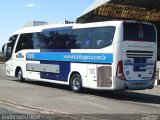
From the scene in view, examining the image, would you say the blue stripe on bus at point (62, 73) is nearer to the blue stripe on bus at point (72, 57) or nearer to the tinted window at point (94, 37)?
the blue stripe on bus at point (72, 57)

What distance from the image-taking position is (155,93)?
840 inches

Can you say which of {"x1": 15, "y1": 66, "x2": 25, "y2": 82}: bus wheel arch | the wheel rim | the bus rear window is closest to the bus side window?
{"x1": 15, "y1": 66, "x2": 25, "y2": 82}: bus wheel arch

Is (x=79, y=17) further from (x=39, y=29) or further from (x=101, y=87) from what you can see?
(x=101, y=87)

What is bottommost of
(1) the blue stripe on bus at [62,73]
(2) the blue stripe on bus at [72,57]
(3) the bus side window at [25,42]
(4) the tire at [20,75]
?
(4) the tire at [20,75]

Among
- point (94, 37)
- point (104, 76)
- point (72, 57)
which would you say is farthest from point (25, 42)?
point (104, 76)

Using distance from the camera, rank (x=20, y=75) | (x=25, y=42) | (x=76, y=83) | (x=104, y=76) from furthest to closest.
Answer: (x=20, y=75) → (x=25, y=42) → (x=76, y=83) → (x=104, y=76)

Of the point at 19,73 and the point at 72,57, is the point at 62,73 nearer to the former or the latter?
the point at 72,57

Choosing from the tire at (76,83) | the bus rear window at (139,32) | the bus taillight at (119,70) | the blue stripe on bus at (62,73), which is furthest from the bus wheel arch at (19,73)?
the bus rear window at (139,32)

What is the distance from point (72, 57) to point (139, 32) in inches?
141

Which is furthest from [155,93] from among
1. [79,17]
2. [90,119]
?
[79,17]

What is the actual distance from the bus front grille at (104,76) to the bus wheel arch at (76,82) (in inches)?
62.1

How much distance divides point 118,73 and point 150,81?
1.80 metres

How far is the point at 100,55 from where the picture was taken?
744 inches

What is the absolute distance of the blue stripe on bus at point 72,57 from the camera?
61.2 ft
